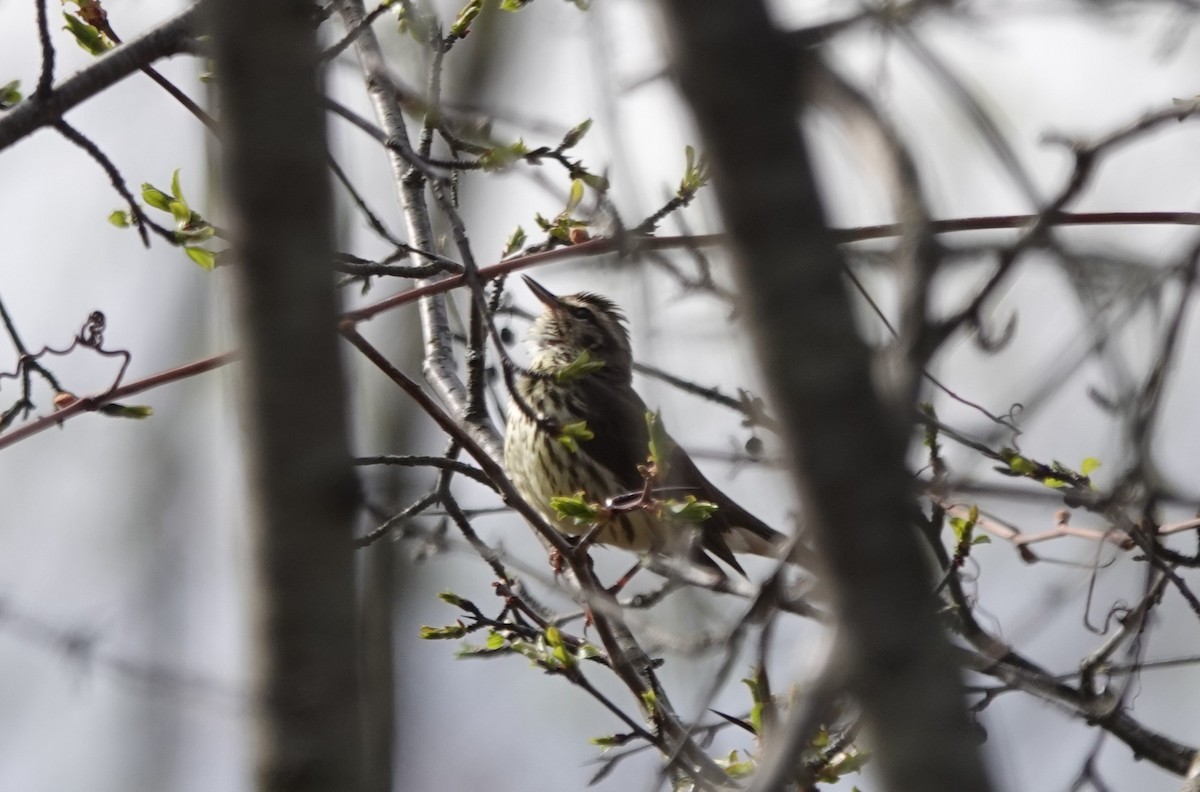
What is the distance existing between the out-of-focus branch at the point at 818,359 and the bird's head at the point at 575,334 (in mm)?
6435

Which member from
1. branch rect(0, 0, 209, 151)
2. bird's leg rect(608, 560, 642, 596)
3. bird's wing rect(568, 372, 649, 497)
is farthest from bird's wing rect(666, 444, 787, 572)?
branch rect(0, 0, 209, 151)

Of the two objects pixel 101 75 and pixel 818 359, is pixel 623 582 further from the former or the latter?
pixel 818 359

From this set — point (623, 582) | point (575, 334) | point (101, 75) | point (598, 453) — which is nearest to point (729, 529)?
point (598, 453)

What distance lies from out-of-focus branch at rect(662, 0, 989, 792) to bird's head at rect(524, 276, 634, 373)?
253 inches

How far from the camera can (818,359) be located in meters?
1.54

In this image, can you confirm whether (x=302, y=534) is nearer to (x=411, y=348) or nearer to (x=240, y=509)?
(x=240, y=509)

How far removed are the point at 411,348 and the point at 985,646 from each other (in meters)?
6.24

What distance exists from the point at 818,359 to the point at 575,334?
6600 millimetres

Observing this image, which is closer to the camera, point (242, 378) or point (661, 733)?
point (242, 378)

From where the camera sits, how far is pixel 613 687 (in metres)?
7.43

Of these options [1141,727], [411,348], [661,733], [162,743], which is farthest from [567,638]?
[162,743]

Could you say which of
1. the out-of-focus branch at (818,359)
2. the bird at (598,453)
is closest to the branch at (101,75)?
the bird at (598,453)

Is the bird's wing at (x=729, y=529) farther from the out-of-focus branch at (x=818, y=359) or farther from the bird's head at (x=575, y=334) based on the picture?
the out-of-focus branch at (x=818, y=359)

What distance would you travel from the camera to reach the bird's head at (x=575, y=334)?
26.5ft
